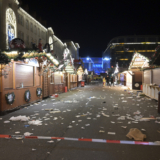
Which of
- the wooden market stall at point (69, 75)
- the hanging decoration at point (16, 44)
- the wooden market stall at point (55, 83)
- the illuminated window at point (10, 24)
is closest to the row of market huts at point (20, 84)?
the hanging decoration at point (16, 44)

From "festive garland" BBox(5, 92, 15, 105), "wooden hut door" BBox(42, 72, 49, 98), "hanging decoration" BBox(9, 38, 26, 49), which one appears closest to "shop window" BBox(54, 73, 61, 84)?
"wooden hut door" BBox(42, 72, 49, 98)

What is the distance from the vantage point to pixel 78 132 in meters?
4.98

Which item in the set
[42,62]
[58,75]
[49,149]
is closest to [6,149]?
[49,149]

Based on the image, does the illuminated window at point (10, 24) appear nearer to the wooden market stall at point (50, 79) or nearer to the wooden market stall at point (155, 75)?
the wooden market stall at point (50, 79)

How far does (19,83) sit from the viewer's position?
9.53 m

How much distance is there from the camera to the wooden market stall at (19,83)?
26.0ft

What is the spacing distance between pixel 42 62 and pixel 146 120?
30.1 feet

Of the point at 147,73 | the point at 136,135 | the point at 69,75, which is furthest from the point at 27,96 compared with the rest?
the point at 69,75

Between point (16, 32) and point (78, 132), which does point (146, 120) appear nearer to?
point (78, 132)

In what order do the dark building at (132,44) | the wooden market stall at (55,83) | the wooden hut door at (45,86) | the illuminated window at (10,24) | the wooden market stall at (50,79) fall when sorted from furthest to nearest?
the dark building at (132,44), the illuminated window at (10,24), the wooden market stall at (55,83), the wooden hut door at (45,86), the wooden market stall at (50,79)

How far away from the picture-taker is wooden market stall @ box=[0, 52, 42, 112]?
26.0 ft

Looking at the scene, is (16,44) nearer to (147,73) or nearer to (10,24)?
(147,73)

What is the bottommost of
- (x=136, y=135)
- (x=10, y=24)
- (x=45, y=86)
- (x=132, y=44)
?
(x=136, y=135)

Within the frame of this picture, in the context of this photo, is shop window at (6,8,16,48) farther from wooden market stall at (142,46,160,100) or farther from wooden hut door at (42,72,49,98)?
wooden market stall at (142,46,160,100)
